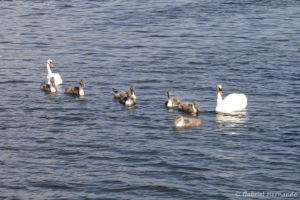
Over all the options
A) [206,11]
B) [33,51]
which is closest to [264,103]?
[33,51]

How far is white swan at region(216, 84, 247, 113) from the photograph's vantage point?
21.8 meters

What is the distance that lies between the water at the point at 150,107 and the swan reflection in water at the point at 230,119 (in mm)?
35

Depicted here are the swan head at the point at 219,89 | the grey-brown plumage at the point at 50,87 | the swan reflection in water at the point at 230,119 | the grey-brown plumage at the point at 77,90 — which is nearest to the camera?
the swan reflection in water at the point at 230,119

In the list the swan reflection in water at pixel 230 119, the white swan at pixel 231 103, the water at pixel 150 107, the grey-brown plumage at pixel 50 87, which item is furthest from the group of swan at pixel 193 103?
the grey-brown plumage at pixel 50 87

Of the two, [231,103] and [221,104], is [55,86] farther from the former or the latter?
[231,103]

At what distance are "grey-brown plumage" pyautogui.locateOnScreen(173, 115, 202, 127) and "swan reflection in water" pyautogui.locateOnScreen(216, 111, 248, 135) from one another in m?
0.69

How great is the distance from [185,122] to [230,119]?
68.4 inches

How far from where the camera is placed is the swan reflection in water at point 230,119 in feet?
67.5

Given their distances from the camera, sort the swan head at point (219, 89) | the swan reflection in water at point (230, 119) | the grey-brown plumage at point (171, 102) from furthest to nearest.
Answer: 1. the swan head at point (219, 89)
2. the grey-brown plumage at point (171, 102)
3. the swan reflection in water at point (230, 119)

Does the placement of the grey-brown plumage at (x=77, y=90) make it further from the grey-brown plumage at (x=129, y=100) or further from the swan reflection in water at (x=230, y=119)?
the swan reflection in water at (x=230, y=119)

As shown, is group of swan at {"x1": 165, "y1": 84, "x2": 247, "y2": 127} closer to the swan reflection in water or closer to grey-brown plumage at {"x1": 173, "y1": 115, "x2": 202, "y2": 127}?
the swan reflection in water

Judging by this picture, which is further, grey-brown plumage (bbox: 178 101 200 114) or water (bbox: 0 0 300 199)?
grey-brown plumage (bbox: 178 101 200 114)

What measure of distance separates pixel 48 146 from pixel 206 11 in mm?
22643

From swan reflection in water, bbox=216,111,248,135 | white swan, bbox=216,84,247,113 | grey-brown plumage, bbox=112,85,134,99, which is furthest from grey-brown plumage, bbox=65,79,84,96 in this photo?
swan reflection in water, bbox=216,111,248,135
